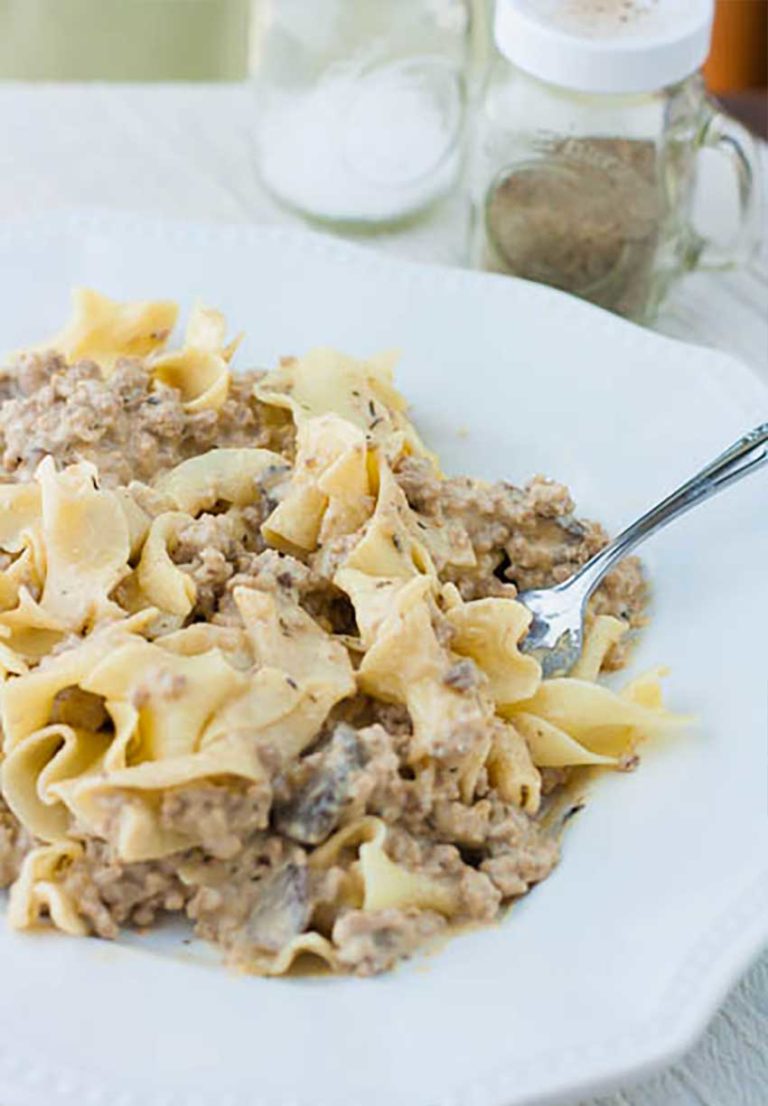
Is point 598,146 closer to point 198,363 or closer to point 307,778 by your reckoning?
point 198,363

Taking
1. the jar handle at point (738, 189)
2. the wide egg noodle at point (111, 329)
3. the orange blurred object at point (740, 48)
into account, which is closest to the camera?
the wide egg noodle at point (111, 329)

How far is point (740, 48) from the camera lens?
23.8ft

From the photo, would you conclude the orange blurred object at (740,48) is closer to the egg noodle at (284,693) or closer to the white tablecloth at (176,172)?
the white tablecloth at (176,172)

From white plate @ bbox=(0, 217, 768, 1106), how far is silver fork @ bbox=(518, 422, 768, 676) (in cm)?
11

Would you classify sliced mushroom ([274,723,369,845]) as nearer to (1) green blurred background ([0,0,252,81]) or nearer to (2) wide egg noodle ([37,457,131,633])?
(2) wide egg noodle ([37,457,131,633])

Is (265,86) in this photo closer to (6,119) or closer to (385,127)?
(385,127)

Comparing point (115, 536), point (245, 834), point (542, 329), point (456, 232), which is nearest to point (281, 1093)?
point (245, 834)

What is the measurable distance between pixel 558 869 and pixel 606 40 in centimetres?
221

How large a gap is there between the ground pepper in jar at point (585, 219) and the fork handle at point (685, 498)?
1034 millimetres

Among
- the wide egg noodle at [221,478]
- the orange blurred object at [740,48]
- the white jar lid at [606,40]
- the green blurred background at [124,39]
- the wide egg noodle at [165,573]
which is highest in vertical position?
the white jar lid at [606,40]

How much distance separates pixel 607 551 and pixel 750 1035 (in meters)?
1.01

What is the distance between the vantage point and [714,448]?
13.1ft

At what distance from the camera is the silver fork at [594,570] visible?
3.57 m

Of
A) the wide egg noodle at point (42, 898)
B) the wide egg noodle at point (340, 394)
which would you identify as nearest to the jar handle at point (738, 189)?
the wide egg noodle at point (340, 394)
